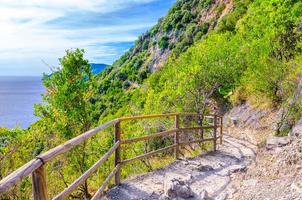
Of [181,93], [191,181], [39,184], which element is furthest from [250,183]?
[181,93]

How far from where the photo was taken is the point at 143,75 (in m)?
69.5

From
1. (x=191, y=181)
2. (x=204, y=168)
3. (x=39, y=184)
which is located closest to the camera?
(x=39, y=184)

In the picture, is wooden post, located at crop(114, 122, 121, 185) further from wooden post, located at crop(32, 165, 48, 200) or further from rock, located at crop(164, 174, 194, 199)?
wooden post, located at crop(32, 165, 48, 200)

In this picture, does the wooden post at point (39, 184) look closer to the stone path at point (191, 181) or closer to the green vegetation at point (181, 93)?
the stone path at point (191, 181)

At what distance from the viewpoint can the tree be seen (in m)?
11.3

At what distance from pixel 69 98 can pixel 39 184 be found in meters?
8.62

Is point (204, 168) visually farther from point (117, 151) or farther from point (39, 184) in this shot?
point (39, 184)

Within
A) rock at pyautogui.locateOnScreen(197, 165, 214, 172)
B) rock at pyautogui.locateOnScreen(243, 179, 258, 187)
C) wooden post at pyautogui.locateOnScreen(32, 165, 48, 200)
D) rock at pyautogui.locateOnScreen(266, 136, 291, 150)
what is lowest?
rock at pyautogui.locateOnScreen(197, 165, 214, 172)

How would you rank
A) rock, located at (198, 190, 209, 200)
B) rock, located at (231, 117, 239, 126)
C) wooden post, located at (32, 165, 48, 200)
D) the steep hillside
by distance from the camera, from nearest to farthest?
1. wooden post, located at (32, 165, 48, 200)
2. rock, located at (198, 190, 209, 200)
3. rock, located at (231, 117, 239, 126)
4. the steep hillside

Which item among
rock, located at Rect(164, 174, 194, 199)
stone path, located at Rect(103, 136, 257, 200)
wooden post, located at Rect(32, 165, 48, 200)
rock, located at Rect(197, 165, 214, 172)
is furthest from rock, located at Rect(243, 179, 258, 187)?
wooden post, located at Rect(32, 165, 48, 200)

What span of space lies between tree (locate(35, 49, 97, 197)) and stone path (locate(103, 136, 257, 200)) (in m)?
4.62

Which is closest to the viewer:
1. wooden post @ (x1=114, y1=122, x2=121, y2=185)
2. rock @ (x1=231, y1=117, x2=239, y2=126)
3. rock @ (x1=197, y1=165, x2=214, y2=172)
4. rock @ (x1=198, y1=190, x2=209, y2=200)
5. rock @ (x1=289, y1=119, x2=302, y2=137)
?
rock @ (x1=198, y1=190, x2=209, y2=200)

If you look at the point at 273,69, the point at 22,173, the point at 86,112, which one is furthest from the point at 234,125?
the point at 22,173

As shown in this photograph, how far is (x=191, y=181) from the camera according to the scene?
6.17m
